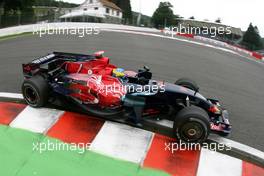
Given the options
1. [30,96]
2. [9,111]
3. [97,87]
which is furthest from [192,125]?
[9,111]

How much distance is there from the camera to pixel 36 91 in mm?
6473

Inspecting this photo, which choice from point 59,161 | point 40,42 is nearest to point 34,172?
point 59,161

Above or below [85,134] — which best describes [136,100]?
above

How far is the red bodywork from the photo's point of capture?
6180 millimetres

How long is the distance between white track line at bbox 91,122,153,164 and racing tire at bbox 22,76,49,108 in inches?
53.4

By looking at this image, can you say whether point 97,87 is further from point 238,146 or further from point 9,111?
point 238,146

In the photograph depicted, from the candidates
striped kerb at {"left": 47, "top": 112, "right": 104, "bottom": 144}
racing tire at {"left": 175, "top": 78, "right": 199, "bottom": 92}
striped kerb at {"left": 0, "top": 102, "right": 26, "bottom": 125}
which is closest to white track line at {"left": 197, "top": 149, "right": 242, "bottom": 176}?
racing tire at {"left": 175, "top": 78, "right": 199, "bottom": 92}

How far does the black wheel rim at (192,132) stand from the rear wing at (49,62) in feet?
8.33

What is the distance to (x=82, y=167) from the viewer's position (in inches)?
205

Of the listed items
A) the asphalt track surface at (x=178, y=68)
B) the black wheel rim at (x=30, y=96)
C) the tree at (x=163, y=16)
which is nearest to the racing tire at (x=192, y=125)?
the asphalt track surface at (x=178, y=68)

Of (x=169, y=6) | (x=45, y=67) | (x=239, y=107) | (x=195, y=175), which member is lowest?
(x=195, y=175)

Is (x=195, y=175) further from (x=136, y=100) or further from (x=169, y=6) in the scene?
(x=169, y=6)

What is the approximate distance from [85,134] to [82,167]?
90cm

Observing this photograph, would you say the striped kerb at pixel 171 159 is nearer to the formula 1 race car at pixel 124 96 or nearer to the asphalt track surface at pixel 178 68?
the formula 1 race car at pixel 124 96
